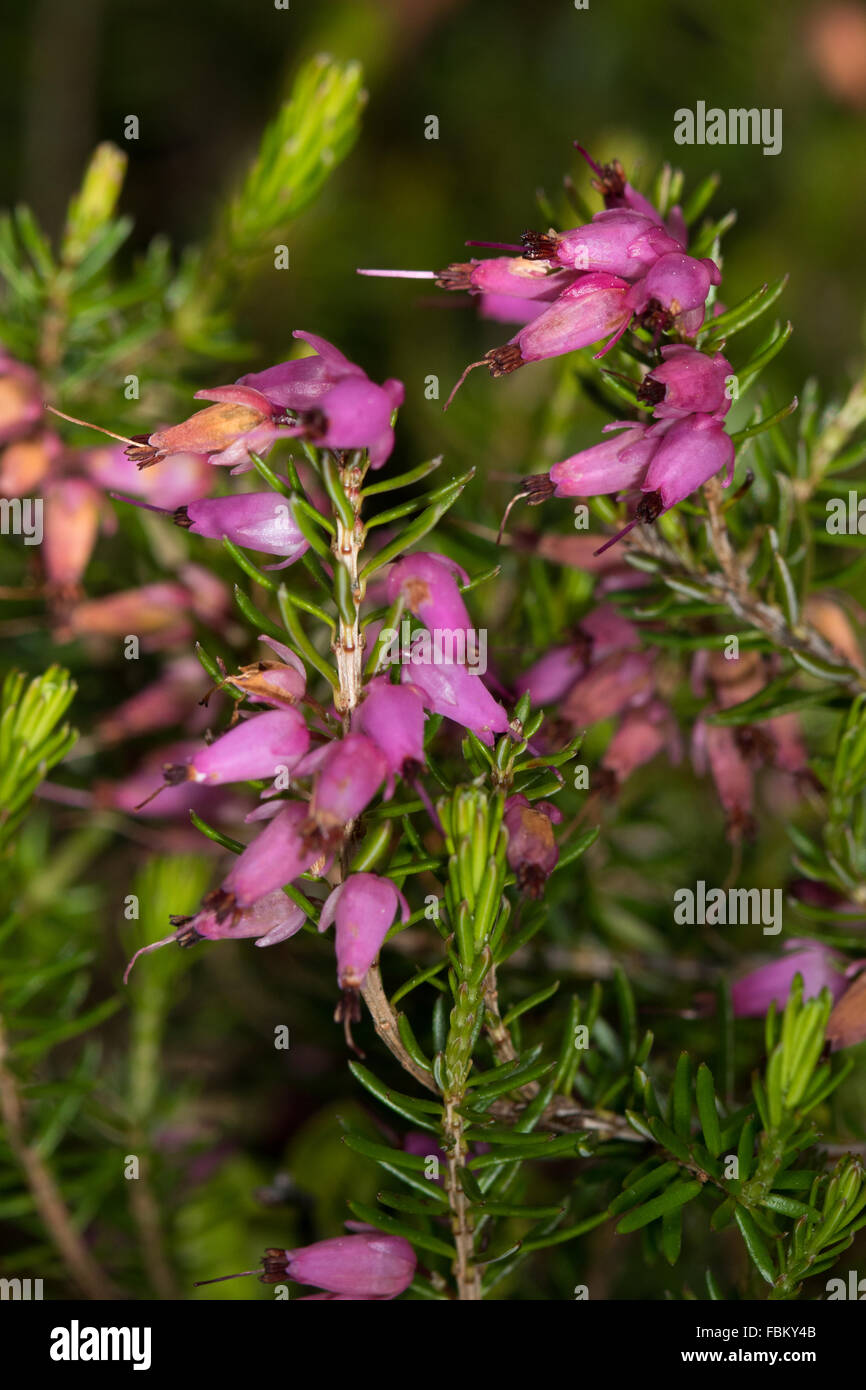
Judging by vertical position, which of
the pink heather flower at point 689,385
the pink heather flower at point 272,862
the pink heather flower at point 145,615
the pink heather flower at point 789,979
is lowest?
the pink heather flower at point 789,979

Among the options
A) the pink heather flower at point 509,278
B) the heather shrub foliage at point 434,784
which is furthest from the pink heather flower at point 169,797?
the pink heather flower at point 509,278

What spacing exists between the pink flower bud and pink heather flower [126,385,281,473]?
0.65ft

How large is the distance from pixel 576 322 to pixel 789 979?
59 cm

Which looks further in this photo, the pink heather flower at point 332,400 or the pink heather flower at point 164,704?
the pink heather flower at point 164,704

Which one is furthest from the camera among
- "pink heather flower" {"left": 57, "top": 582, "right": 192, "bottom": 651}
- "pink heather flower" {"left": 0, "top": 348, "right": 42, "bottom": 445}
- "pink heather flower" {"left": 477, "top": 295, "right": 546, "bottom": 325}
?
"pink heather flower" {"left": 57, "top": 582, "right": 192, "bottom": 651}

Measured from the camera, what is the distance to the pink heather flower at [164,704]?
1.42 m

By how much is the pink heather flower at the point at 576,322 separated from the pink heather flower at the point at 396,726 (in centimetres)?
22

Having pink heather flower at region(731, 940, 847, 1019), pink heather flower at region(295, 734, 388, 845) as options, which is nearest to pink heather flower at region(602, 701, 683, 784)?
pink heather flower at region(731, 940, 847, 1019)

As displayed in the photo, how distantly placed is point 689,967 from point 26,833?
91cm

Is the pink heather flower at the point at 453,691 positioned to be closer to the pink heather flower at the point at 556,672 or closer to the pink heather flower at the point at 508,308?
the pink heather flower at the point at 556,672

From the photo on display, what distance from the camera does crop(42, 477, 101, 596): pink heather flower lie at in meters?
1.29

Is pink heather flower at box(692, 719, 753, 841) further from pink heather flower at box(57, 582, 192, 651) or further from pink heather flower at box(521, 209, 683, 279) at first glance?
pink heather flower at box(57, 582, 192, 651)

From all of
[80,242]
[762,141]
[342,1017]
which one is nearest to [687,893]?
[342,1017]

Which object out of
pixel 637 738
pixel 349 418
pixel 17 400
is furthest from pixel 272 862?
pixel 17 400
